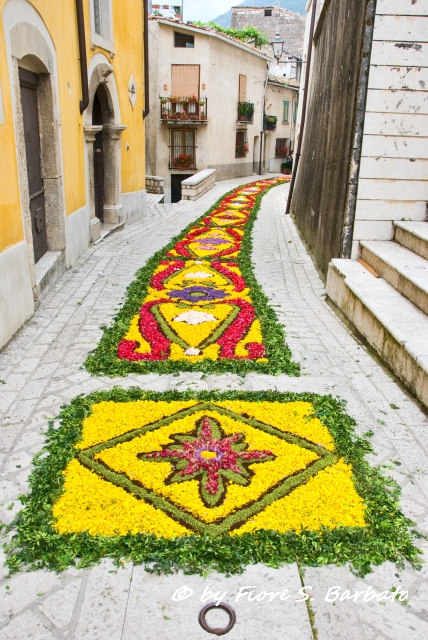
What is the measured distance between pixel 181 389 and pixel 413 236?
355cm

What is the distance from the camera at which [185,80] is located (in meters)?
26.2

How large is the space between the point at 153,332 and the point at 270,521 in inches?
120

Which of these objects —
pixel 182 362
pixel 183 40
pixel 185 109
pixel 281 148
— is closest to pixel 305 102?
pixel 182 362

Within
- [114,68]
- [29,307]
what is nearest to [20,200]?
[29,307]

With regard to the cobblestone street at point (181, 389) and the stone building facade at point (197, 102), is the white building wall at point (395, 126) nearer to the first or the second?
the cobblestone street at point (181, 389)

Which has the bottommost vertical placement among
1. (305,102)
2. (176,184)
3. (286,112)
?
(176,184)

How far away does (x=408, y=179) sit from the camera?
21.0ft

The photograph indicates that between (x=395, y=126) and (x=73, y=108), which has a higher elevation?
(x=73, y=108)

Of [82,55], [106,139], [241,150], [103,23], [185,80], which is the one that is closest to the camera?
[82,55]

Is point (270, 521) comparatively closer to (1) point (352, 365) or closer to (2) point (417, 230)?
(1) point (352, 365)

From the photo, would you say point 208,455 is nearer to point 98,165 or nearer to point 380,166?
point 380,166

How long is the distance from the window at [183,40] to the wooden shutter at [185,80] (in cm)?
106

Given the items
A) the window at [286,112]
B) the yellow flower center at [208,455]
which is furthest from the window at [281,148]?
the yellow flower center at [208,455]

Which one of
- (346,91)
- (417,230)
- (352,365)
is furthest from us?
(346,91)
